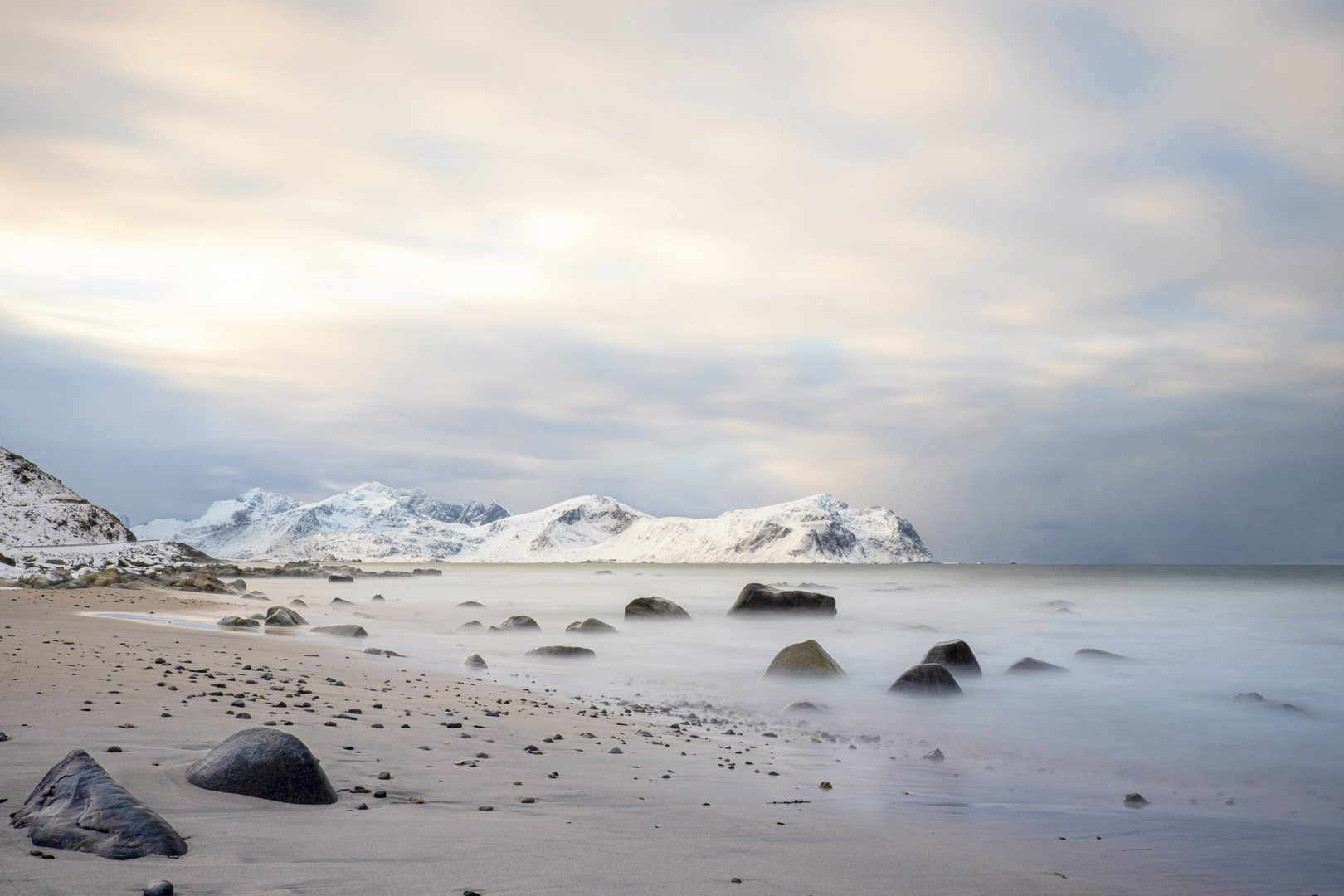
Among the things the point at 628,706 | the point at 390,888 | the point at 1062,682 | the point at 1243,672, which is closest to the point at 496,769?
the point at 390,888

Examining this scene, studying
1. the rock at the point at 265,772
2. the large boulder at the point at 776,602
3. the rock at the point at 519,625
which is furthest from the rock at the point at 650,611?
the rock at the point at 265,772

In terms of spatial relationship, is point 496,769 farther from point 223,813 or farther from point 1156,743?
point 1156,743

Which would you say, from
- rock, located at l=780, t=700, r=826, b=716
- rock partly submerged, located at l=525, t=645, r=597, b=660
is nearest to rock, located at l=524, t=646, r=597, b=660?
rock partly submerged, located at l=525, t=645, r=597, b=660

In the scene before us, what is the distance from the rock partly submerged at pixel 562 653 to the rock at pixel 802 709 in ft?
20.3

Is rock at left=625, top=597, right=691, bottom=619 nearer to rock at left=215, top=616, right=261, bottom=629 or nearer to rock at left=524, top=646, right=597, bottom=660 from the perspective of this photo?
rock at left=524, top=646, right=597, bottom=660

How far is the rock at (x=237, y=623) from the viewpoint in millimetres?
17766

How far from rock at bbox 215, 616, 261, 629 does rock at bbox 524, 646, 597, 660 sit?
6882 mm

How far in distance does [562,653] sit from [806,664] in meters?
5.39

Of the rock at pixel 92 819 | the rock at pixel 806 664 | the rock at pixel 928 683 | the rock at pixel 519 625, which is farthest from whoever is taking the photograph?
the rock at pixel 519 625

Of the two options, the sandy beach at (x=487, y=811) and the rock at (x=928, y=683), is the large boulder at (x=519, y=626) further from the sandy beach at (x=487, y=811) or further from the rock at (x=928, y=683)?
the sandy beach at (x=487, y=811)

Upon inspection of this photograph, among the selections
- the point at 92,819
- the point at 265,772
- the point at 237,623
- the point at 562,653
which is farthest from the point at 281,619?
the point at 92,819

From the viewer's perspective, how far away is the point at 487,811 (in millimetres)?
4730

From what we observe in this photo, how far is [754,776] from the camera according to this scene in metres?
6.79

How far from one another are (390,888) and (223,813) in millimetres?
1417
